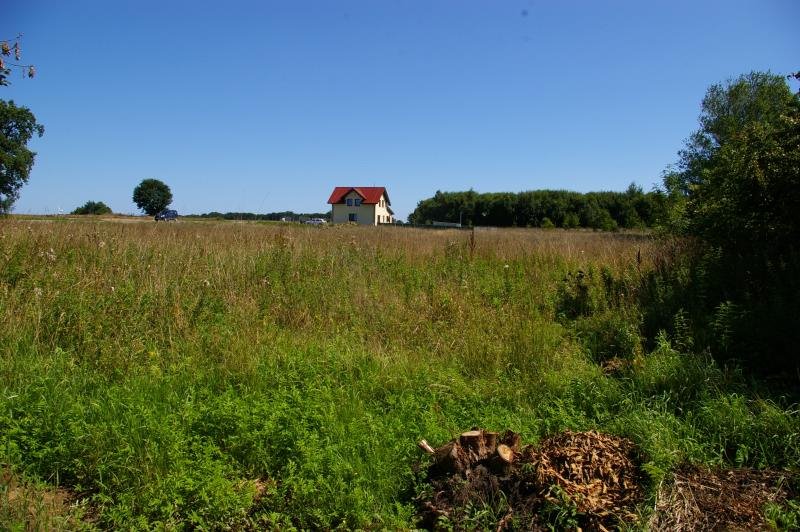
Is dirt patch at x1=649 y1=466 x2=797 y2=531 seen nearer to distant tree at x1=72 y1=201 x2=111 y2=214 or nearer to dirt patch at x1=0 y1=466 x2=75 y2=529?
dirt patch at x1=0 y1=466 x2=75 y2=529

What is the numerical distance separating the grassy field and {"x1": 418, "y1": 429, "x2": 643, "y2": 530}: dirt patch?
16 cm

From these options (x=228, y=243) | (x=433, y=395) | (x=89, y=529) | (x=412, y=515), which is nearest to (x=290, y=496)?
(x=412, y=515)

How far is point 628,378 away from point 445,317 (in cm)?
235

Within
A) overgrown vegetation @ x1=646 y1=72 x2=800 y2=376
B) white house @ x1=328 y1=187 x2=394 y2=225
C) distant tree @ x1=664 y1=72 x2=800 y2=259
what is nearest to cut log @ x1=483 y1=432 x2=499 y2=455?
overgrown vegetation @ x1=646 y1=72 x2=800 y2=376

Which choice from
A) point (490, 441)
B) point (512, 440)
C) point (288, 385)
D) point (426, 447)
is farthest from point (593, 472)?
point (288, 385)

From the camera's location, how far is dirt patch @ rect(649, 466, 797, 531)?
243 centimetres

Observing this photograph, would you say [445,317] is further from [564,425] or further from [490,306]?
[564,425]

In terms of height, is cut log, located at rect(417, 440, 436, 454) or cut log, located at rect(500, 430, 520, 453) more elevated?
cut log, located at rect(500, 430, 520, 453)

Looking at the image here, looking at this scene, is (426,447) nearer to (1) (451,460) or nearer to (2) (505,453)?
(1) (451,460)

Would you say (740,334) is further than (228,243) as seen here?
No

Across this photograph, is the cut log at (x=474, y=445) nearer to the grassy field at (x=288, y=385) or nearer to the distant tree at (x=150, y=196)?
the grassy field at (x=288, y=385)

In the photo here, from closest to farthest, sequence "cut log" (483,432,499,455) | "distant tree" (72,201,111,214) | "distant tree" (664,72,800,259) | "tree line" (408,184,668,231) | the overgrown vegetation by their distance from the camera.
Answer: "cut log" (483,432,499,455)
the overgrown vegetation
"distant tree" (664,72,800,259)
"distant tree" (72,201,111,214)
"tree line" (408,184,668,231)

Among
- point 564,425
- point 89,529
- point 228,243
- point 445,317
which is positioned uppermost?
point 228,243

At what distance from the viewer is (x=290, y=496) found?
2.77 m
